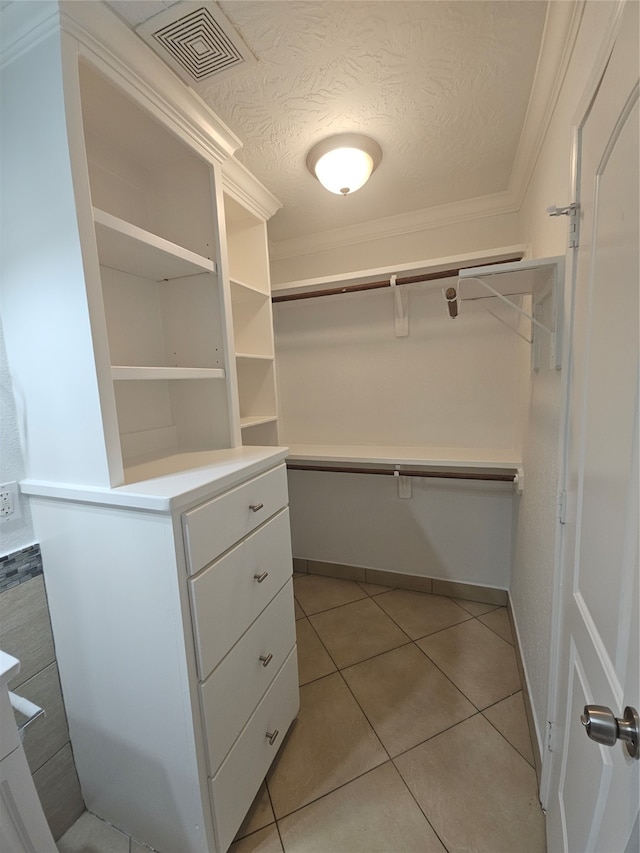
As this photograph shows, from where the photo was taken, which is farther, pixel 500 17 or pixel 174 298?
pixel 174 298

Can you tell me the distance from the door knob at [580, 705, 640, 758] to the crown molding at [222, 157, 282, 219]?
6.31ft

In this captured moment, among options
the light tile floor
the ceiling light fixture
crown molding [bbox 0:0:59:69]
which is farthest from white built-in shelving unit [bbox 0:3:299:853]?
the ceiling light fixture

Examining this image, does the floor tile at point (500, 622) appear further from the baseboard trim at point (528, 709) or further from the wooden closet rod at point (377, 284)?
the wooden closet rod at point (377, 284)

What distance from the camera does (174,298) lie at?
146 centimetres

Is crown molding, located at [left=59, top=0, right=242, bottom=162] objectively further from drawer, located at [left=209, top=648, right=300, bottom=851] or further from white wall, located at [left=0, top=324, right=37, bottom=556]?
drawer, located at [left=209, top=648, right=300, bottom=851]

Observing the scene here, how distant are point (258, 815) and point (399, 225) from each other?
273 centimetres

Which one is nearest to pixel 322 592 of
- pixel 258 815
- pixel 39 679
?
pixel 258 815

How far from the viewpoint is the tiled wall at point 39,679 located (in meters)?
1.02

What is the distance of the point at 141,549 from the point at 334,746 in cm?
116

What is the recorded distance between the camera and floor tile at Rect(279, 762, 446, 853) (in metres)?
1.08

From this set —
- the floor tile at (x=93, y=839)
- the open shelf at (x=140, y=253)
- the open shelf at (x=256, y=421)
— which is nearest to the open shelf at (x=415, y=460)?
the open shelf at (x=256, y=421)

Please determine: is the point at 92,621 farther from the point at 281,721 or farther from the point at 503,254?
the point at 503,254

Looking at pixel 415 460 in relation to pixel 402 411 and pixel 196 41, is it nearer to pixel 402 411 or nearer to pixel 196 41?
pixel 402 411

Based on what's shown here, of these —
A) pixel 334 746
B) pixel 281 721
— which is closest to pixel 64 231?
pixel 281 721
